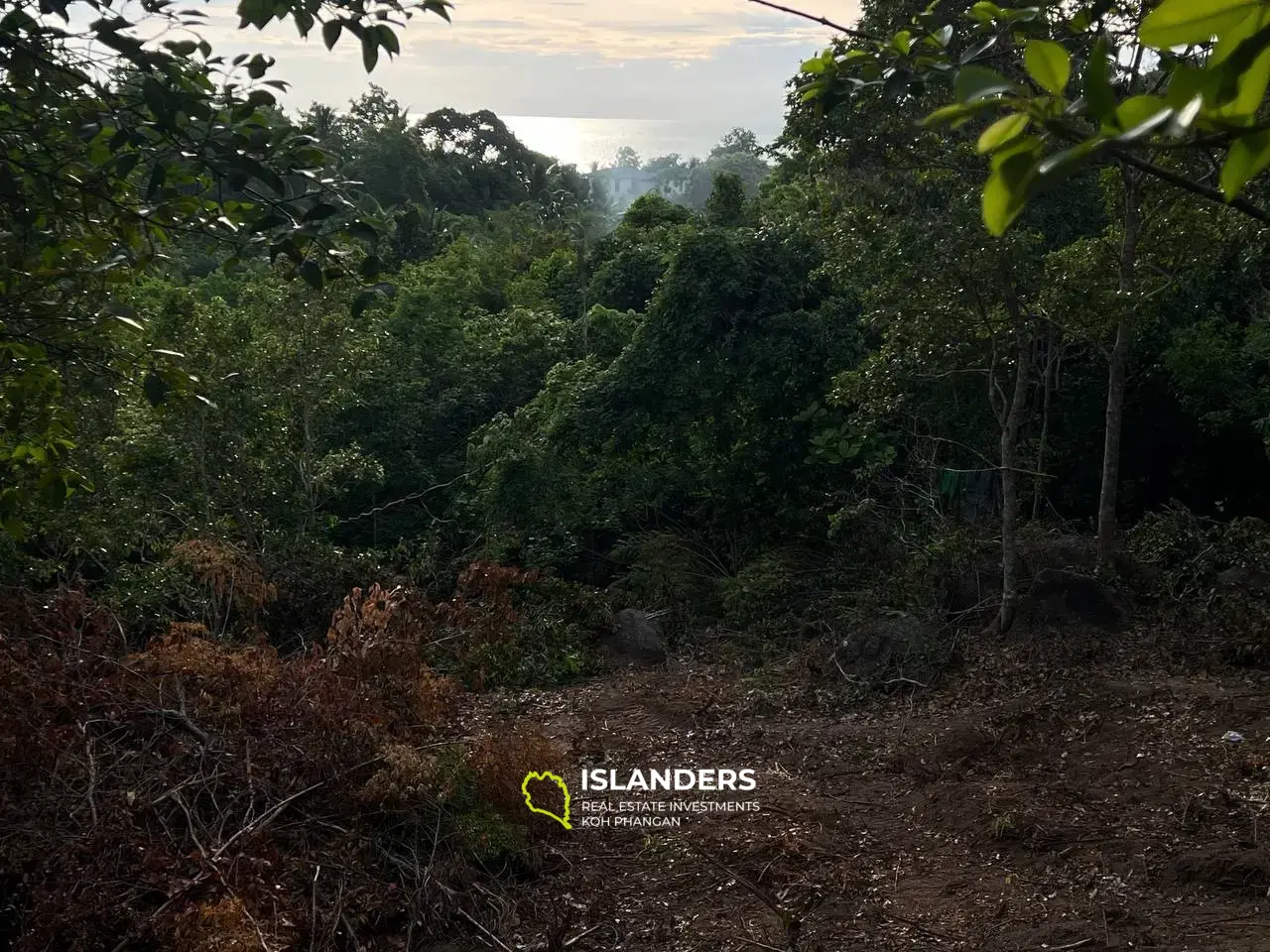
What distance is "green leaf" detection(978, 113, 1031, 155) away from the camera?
2.70 feet

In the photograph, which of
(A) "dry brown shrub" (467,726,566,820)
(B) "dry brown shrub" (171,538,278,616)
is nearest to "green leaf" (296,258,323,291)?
(A) "dry brown shrub" (467,726,566,820)

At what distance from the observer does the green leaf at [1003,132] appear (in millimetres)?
822

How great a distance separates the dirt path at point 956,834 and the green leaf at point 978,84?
12.4 ft

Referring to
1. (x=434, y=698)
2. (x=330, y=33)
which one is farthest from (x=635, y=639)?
(x=330, y=33)

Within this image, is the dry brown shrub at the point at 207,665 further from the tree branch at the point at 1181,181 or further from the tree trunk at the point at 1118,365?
the tree trunk at the point at 1118,365

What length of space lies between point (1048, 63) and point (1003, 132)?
0.24 feet

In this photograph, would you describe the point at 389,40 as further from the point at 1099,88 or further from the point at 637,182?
the point at 637,182

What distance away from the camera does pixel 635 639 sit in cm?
973

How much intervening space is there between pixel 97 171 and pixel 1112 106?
2.57 meters

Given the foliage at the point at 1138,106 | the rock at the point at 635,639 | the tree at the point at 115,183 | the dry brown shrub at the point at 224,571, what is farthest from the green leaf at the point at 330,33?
the rock at the point at 635,639

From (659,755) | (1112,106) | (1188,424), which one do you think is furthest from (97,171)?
(1188,424)

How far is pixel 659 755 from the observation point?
6.50 metres

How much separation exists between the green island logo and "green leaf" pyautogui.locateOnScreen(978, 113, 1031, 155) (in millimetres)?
4505

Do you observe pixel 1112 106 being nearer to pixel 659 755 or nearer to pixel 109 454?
pixel 659 755
